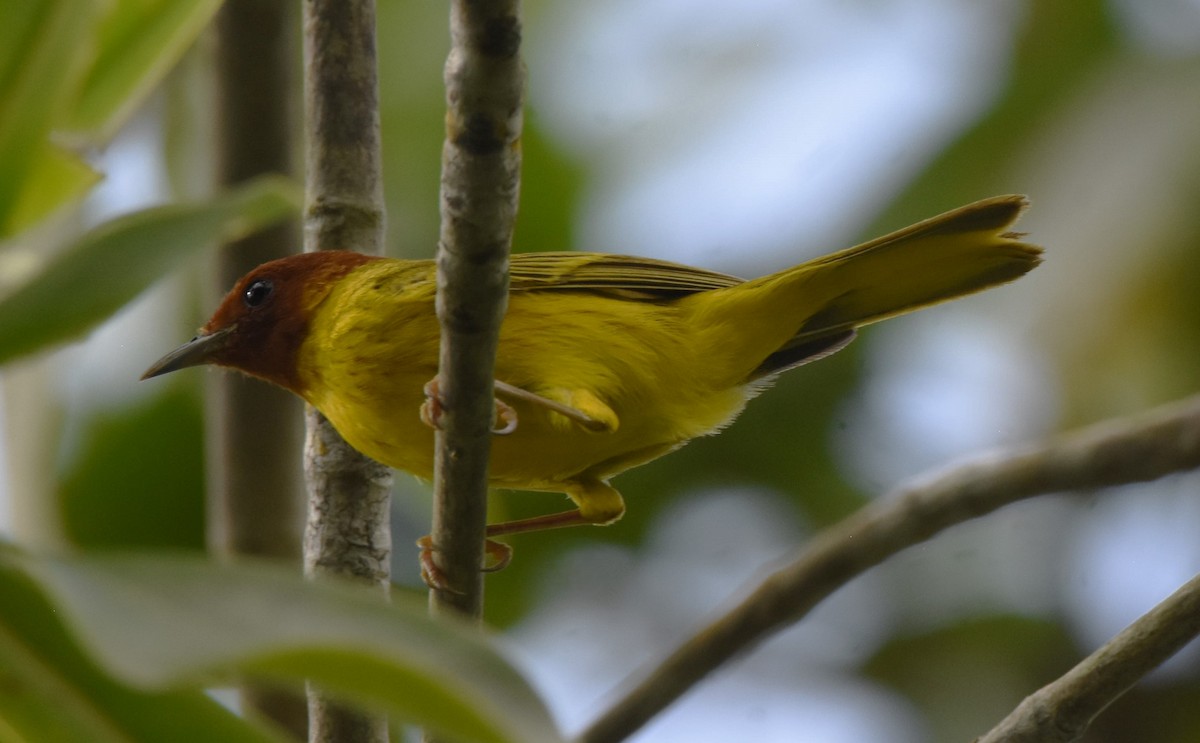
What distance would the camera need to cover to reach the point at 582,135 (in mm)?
6105

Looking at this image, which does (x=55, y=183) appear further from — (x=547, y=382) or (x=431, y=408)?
(x=547, y=382)

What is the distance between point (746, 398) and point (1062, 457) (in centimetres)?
104

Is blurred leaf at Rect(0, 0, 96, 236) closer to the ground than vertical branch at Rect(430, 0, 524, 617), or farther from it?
farther from it

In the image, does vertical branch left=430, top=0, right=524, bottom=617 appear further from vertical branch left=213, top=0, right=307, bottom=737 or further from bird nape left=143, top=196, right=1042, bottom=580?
vertical branch left=213, top=0, right=307, bottom=737

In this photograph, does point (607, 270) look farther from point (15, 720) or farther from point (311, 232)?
point (15, 720)

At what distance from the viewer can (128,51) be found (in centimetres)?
304

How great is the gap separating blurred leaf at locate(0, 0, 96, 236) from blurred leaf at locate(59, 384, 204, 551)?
285 cm

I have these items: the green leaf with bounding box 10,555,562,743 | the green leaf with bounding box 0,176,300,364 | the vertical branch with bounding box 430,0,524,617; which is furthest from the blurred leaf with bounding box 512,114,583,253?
the green leaf with bounding box 10,555,562,743

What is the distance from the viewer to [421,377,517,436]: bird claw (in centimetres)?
292

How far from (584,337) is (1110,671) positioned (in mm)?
1671

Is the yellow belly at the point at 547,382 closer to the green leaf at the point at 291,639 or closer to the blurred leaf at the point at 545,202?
the green leaf at the point at 291,639

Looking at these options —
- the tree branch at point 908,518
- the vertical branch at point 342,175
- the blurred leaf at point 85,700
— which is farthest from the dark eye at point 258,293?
the blurred leaf at point 85,700

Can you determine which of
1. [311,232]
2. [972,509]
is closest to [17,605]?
[311,232]

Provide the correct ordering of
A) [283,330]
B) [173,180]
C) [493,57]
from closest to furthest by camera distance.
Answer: [493,57], [283,330], [173,180]
